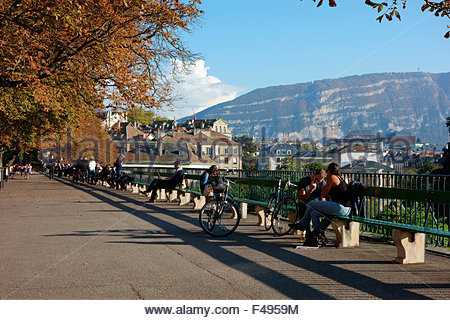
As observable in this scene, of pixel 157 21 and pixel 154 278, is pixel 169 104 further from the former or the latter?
pixel 154 278

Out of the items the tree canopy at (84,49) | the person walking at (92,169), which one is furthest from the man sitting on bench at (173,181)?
the person walking at (92,169)

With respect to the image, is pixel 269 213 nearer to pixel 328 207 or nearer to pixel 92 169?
pixel 328 207

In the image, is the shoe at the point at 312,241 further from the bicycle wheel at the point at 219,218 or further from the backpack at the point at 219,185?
the backpack at the point at 219,185

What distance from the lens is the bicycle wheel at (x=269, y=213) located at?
36.6ft

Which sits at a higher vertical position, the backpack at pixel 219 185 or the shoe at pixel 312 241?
the backpack at pixel 219 185

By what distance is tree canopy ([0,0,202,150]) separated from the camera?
48.3 feet

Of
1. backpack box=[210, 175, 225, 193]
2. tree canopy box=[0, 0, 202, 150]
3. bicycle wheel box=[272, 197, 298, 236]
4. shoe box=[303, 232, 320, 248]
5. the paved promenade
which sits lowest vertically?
the paved promenade

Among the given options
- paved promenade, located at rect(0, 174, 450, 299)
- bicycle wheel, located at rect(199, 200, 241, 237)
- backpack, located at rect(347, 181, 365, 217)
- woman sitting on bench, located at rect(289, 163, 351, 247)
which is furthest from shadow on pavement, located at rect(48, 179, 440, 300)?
backpack, located at rect(347, 181, 365, 217)

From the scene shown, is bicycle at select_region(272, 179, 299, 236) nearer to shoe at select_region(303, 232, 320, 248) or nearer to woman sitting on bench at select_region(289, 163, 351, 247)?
woman sitting on bench at select_region(289, 163, 351, 247)

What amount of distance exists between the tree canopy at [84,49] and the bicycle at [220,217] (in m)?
4.55

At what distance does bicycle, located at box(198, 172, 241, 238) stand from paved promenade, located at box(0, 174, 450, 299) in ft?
0.80

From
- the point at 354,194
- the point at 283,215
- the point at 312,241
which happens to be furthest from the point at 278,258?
the point at 283,215

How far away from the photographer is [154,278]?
21.2 feet

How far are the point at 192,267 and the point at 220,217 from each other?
135 inches
